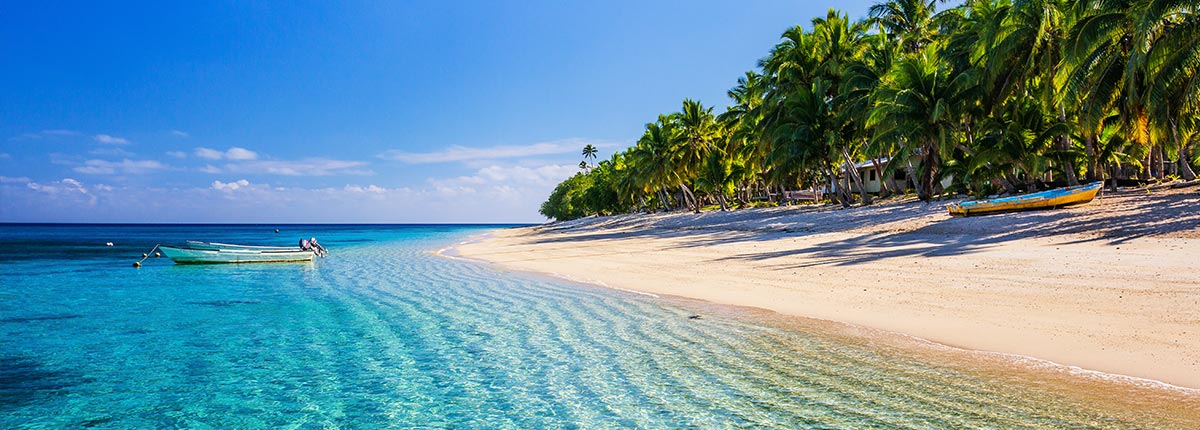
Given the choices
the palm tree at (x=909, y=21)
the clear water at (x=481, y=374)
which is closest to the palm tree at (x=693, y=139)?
the palm tree at (x=909, y=21)

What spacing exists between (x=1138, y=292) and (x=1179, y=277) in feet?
4.04

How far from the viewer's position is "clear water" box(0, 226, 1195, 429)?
456 cm

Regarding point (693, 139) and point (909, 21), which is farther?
point (693, 139)

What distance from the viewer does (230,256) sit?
23625 mm

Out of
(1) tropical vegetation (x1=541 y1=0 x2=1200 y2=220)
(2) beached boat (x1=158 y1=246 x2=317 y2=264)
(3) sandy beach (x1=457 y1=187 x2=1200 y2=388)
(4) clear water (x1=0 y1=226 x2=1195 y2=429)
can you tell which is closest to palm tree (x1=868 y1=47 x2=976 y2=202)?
(1) tropical vegetation (x1=541 y1=0 x2=1200 y2=220)

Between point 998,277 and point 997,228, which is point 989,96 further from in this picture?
point 998,277

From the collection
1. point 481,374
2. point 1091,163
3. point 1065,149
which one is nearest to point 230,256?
point 481,374

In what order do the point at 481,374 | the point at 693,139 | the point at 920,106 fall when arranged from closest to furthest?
1. the point at 481,374
2. the point at 920,106
3. the point at 693,139

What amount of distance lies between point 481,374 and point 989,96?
24642 mm

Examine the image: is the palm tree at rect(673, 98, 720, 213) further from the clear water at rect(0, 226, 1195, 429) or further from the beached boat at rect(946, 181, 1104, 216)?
the clear water at rect(0, 226, 1195, 429)

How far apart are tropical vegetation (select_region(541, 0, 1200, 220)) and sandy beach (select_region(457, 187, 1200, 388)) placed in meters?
3.17

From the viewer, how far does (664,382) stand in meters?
5.45

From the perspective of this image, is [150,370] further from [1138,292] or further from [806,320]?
[1138,292]

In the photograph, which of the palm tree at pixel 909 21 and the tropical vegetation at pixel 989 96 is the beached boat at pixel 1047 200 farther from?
the palm tree at pixel 909 21
